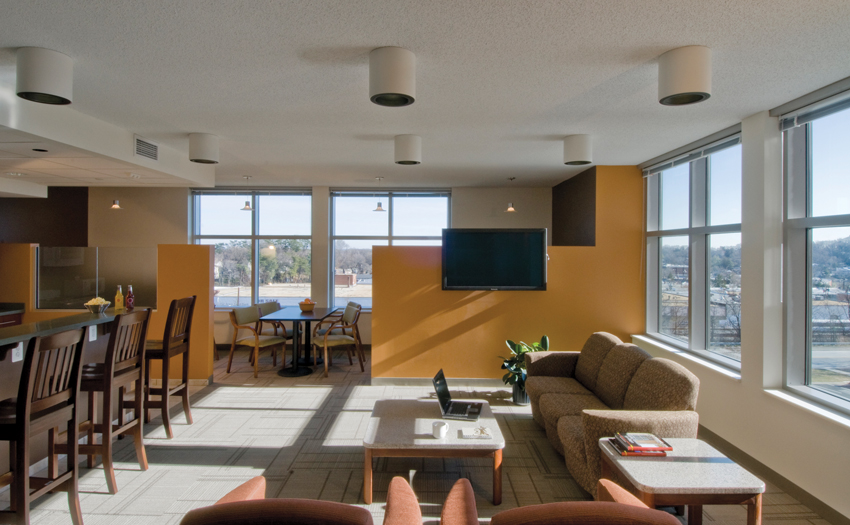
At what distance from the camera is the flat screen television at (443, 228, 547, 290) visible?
548 cm

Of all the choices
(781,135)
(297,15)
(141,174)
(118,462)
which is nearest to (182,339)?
(118,462)

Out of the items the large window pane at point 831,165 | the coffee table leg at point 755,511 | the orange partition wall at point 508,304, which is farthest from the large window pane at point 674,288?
the coffee table leg at point 755,511

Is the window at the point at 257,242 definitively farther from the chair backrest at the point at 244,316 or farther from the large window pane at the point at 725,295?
the large window pane at the point at 725,295

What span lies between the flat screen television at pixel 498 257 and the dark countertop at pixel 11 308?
5.26 m

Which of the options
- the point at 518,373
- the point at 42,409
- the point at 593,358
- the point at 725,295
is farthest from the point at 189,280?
the point at 725,295

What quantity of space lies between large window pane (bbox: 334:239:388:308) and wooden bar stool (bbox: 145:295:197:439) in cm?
379

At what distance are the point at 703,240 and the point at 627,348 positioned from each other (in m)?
1.65

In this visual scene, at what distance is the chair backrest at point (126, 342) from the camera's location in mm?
3047

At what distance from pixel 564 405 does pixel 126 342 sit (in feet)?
10.4

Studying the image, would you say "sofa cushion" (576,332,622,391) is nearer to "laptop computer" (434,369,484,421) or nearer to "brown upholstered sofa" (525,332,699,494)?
"brown upholstered sofa" (525,332,699,494)

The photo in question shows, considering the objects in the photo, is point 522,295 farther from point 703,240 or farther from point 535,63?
point 535,63

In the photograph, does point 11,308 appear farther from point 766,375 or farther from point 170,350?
point 766,375

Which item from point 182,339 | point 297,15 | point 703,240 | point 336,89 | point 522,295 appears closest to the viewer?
point 297,15

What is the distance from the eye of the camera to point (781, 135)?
354 cm
